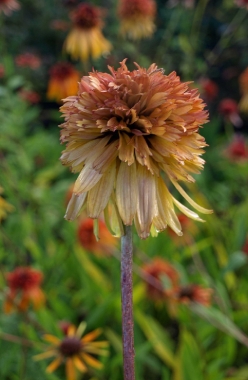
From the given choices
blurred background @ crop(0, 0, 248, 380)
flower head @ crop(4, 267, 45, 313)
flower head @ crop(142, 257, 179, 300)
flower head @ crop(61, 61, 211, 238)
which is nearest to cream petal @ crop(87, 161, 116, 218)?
flower head @ crop(61, 61, 211, 238)

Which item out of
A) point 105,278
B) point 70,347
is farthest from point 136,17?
point 70,347

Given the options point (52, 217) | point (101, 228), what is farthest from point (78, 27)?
point (101, 228)

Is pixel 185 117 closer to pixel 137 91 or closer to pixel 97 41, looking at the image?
pixel 137 91

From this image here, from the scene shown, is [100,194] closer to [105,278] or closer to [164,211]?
[164,211]

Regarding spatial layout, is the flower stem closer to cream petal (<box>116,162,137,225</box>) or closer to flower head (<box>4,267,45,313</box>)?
cream petal (<box>116,162,137,225</box>)

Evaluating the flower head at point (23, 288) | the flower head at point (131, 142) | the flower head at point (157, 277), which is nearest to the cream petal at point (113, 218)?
the flower head at point (131, 142)

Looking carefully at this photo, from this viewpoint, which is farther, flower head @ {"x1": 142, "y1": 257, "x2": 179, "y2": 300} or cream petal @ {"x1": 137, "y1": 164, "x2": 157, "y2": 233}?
flower head @ {"x1": 142, "y1": 257, "x2": 179, "y2": 300}

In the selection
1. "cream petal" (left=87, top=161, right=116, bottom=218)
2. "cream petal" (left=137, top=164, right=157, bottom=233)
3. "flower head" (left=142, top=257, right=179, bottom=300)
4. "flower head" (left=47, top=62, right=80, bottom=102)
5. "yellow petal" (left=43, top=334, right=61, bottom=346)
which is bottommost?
"yellow petal" (left=43, top=334, right=61, bottom=346)
